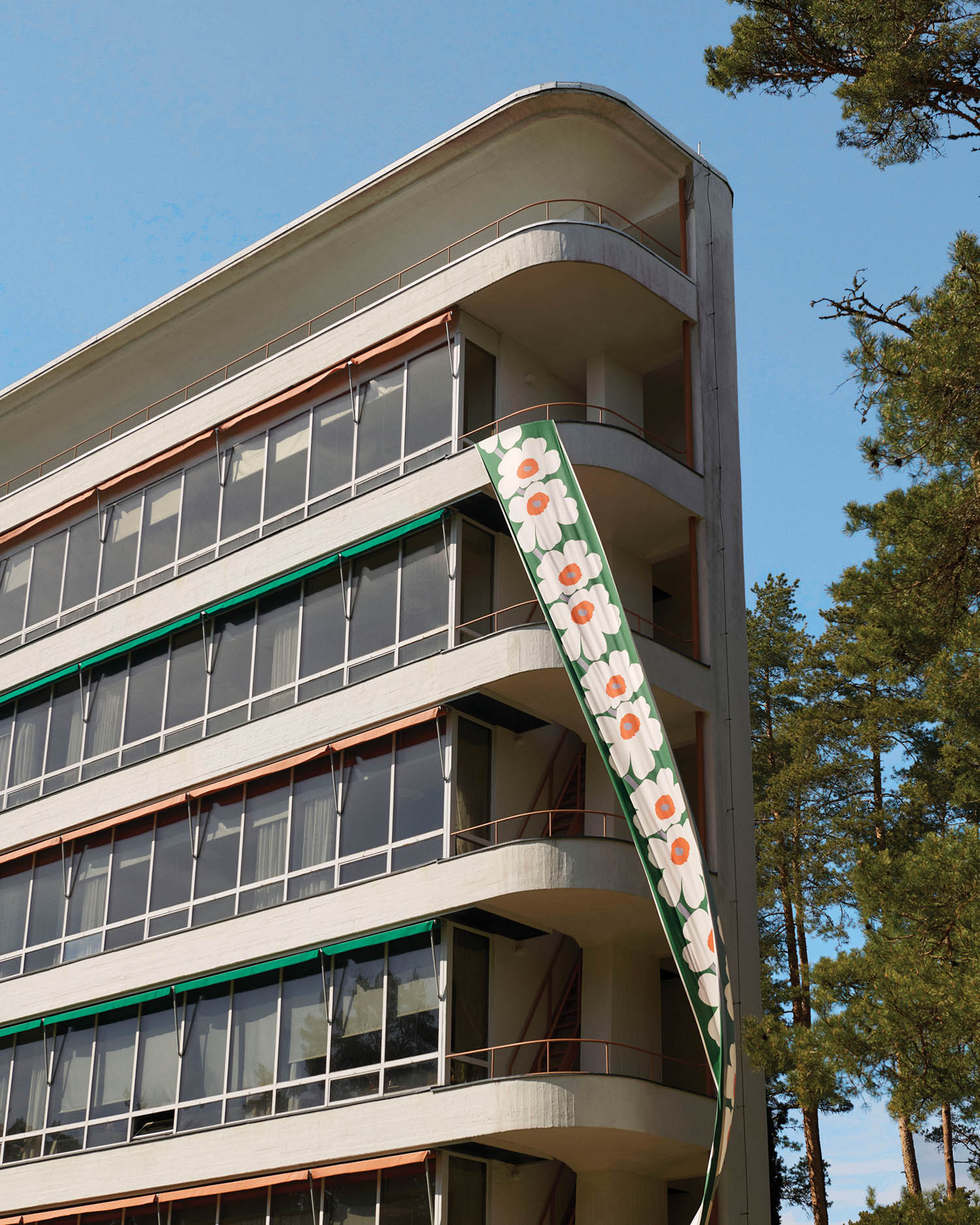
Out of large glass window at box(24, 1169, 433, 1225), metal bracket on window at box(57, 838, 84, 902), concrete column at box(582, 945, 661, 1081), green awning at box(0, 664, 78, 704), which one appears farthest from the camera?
green awning at box(0, 664, 78, 704)

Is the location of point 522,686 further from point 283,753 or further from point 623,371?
point 623,371

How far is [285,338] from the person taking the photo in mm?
29656

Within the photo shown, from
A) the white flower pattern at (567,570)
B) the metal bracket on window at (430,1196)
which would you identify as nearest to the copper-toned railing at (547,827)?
the white flower pattern at (567,570)

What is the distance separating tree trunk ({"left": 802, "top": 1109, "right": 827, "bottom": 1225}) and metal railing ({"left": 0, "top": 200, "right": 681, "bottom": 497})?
1950 cm

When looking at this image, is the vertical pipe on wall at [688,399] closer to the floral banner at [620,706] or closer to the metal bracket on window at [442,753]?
the floral banner at [620,706]

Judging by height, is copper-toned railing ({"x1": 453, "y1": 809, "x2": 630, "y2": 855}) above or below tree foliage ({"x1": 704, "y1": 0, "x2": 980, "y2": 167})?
below

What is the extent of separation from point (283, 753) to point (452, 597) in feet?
12.7

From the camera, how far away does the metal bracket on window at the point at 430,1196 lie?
1973cm

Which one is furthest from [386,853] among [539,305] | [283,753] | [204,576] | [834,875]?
[834,875]

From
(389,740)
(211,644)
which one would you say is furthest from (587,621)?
(211,644)

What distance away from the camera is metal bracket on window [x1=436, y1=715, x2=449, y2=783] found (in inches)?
864

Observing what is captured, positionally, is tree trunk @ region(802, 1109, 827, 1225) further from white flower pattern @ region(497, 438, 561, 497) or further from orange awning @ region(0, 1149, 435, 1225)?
white flower pattern @ region(497, 438, 561, 497)

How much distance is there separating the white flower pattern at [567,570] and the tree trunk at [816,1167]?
18.0 meters

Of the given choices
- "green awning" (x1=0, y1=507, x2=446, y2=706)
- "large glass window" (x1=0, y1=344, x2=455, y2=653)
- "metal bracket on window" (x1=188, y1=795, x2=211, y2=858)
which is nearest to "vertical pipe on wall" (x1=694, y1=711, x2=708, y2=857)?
"green awning" (x1=0, y1=507, x2=446, y2=706)
